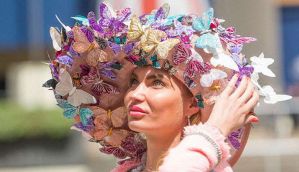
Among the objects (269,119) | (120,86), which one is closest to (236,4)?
(269,119)

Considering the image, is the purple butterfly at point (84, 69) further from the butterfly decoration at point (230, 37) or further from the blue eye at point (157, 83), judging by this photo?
the butterfly decoration at point (230, 37)

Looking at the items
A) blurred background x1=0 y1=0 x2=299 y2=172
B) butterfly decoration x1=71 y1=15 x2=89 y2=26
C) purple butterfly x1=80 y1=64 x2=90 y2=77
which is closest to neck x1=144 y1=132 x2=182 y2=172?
purple butterfly x1=80 y1=64 x2=90 y2=77

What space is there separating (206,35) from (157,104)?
0.91 ft

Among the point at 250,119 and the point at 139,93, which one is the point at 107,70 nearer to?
the point at 139,93

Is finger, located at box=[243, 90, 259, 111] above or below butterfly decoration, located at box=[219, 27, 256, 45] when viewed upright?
below

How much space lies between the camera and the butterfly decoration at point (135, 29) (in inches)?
129

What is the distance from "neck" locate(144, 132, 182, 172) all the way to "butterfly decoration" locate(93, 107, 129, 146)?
0.61ft

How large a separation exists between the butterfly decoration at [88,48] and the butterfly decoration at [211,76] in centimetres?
37

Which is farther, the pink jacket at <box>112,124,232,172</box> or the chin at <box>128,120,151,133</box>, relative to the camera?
the chin at <box>128,120,151,133</box>

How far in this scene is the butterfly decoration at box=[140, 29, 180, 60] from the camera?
127 inches

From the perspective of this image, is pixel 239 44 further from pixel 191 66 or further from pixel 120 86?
pixel 120 86

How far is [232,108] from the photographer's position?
3180 millimetres

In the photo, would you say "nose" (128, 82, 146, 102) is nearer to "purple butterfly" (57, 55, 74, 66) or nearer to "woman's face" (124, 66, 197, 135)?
"woman's face" (124, 66, 197, 135)

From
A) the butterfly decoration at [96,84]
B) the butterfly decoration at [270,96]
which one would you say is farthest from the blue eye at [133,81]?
the butterfly decoration at [270,96]
